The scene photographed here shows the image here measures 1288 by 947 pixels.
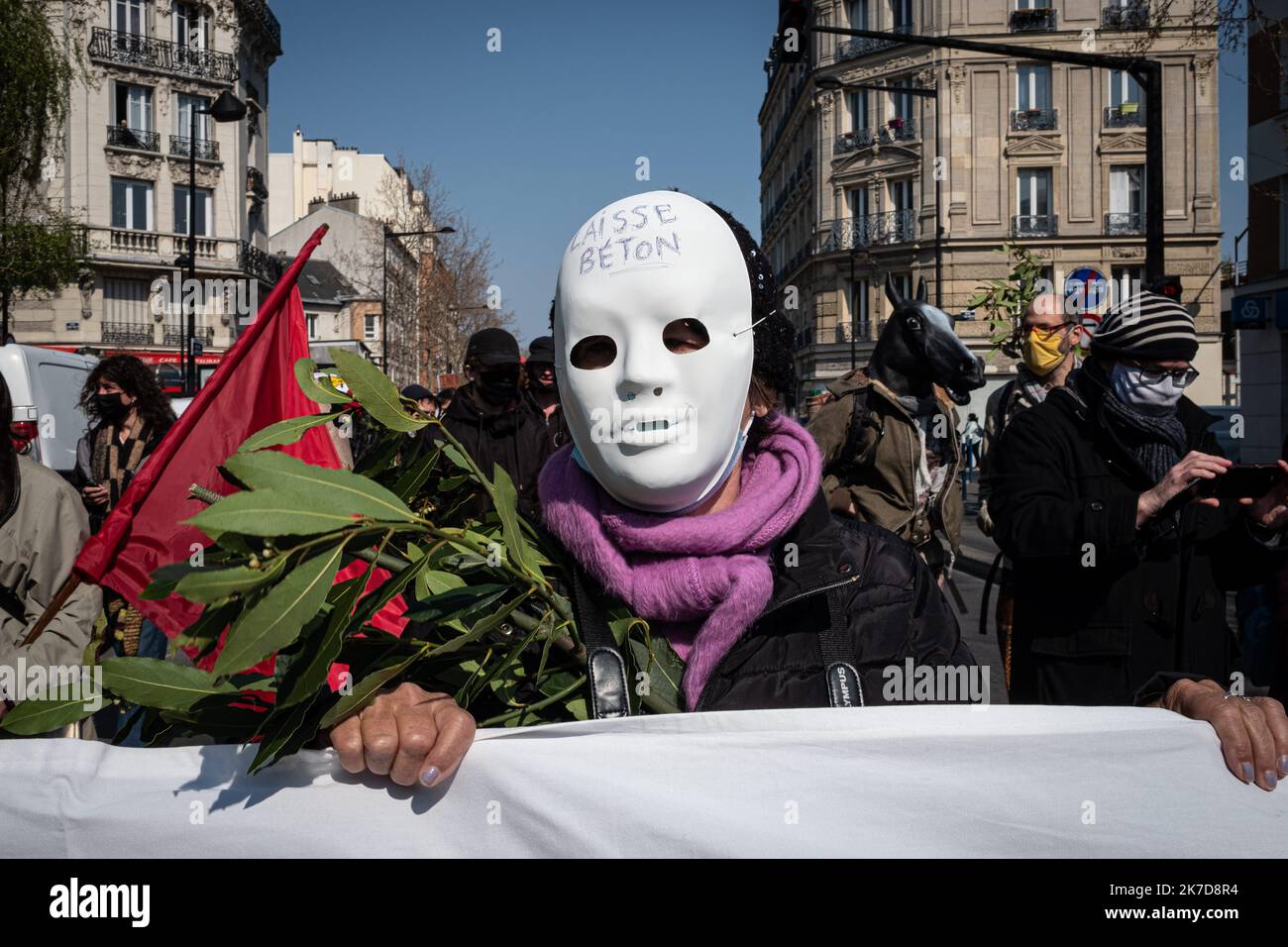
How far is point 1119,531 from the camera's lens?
3.19m

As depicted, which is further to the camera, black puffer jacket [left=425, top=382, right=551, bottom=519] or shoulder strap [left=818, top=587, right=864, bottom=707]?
black puffer jacket [left=425, top=382, right=551, bottom=519]

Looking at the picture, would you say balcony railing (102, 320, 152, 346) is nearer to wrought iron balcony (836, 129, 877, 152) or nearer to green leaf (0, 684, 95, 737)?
wrought iron balcony (836, 129, 877, 152)

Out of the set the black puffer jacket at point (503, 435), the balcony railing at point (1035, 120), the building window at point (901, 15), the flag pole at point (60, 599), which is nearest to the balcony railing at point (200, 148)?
the building window at point (901, 15)

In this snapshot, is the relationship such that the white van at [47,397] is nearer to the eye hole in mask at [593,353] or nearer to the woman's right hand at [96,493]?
the woman's right hand at [96,493]

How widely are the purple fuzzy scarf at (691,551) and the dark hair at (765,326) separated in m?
0.19

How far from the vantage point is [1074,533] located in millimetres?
3252

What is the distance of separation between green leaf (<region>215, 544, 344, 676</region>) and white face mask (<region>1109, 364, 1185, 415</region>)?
110 inches

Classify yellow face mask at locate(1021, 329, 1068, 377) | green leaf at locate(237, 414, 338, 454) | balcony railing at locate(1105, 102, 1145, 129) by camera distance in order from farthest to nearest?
1. balcony railing at locate(1105, 102, 1145, 129)
2. yellow face mask at locate(1021, 329, 1068, 377)
3. green leaf at locate(237, 414, 338, 454)

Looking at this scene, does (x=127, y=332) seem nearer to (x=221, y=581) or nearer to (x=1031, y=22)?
(x=1031, y=22)

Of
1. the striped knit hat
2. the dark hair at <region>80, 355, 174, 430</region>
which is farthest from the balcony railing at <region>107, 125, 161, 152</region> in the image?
the striped knit hat

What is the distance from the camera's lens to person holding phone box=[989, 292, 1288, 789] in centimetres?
324

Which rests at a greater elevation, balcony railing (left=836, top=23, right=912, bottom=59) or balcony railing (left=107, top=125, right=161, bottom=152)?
balcony railing (left=836, top=23, right=912, bottom=59)

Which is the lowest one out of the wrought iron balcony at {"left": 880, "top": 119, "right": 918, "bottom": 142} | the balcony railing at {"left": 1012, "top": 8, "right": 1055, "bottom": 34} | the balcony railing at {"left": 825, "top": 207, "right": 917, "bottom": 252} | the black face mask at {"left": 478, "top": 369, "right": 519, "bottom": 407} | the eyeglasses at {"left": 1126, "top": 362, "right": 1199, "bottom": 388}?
the eyeglasses at {"left": 1126, "top": 362, "right": 1199, "bottom": 388}
